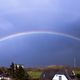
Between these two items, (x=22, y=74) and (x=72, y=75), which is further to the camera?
(x=22, y=74)

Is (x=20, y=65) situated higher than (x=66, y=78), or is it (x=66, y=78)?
(x=20, y=65)

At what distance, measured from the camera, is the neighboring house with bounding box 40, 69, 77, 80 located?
42469 millimetres

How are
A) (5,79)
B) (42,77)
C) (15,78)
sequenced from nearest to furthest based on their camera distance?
(42,77), (5,79), (15,78)

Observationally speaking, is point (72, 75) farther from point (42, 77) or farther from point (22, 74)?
point (22, 74)

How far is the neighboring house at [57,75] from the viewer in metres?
42.5

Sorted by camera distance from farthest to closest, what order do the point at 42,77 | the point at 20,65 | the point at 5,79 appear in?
the point at 20,65, the point at 5,79, the point at 42,77

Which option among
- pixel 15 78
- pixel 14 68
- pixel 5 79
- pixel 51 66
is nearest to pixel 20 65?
pixel 14 68

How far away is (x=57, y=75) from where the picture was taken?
43.3 meters

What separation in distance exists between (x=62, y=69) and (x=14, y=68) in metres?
21.0

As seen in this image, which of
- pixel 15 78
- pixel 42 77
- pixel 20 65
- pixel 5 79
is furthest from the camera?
Result: pixel 20 65

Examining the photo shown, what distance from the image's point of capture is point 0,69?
66.8 metres

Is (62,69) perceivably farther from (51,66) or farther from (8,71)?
(8,71)

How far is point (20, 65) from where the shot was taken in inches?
2479

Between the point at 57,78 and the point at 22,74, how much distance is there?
17.6 metres
